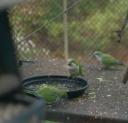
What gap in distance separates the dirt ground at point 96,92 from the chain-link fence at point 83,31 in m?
0.85

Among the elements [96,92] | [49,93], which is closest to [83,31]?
[96,92]

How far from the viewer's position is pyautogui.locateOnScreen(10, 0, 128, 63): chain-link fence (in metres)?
4.64

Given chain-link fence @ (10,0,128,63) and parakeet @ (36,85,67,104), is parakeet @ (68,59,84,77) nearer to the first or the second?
parakeet @ (36,85,67,104)

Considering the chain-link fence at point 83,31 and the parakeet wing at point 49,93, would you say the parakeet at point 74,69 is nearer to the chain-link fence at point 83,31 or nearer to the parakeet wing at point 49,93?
the parakeet wing at point 49,93

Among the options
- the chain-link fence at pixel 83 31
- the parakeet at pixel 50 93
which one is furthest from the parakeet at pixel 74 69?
the chain-link fence at pixel 83 31

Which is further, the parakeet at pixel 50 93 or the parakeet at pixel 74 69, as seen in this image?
the parakeet at pixel 74 69

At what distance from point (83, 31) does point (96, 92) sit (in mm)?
1891

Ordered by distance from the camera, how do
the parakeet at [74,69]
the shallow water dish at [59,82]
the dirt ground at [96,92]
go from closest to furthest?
1. the dirt ground at [96,92]
2. the shallow water dish at [59,82]
3. the parakeet at [74,69]

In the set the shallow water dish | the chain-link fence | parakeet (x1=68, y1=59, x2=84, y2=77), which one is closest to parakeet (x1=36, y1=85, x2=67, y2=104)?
the shallow water dish

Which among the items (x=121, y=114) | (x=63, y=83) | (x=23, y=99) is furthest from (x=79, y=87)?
(x=23, y=99)

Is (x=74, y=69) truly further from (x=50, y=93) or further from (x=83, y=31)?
(x=83, y=31)

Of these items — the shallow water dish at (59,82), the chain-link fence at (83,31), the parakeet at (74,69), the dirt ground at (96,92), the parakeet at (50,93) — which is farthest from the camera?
the chain-link fence at (83,31)

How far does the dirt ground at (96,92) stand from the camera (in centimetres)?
274

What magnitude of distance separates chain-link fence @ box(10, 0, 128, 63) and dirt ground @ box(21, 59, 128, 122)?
854 mm
